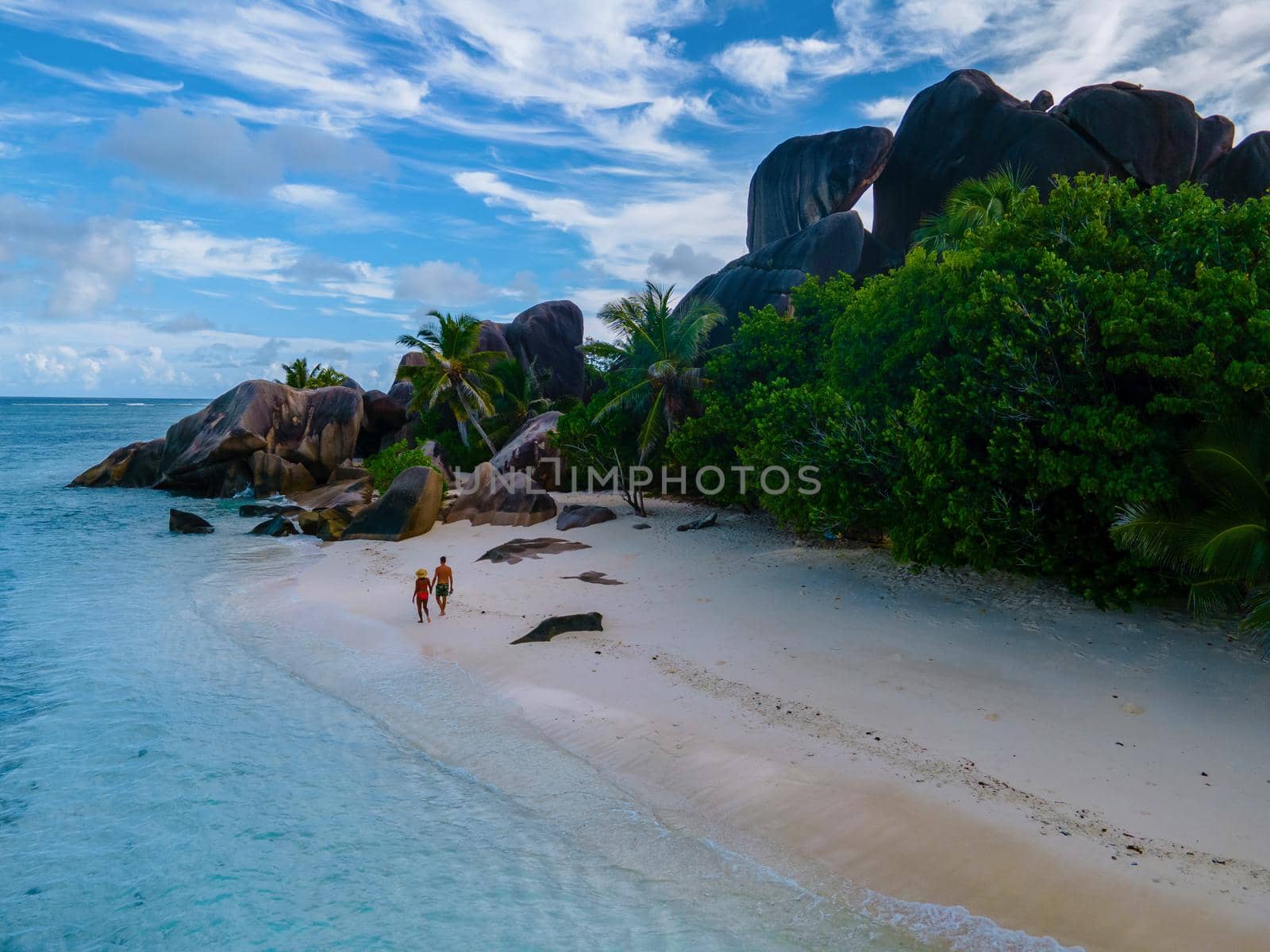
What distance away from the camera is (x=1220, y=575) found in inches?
400

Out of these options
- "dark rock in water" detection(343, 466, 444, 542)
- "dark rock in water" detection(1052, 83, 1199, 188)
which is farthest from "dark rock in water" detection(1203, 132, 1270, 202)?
"dark rock in water" detection(343, 466, 444, 542)

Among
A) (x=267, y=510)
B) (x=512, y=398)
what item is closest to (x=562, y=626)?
(x=267, y=510)

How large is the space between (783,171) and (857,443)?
110ft

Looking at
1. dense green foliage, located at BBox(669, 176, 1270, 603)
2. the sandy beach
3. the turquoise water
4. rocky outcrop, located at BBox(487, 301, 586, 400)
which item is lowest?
the turquoise water

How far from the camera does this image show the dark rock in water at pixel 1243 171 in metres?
33.0

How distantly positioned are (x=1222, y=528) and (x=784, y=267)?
28756 mm

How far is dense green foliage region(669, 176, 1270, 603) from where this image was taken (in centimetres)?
1082

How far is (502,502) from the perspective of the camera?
2539cm

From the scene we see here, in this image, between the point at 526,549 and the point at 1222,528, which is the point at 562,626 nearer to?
the point at 526,549

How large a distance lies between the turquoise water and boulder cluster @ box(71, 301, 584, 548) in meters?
10.4

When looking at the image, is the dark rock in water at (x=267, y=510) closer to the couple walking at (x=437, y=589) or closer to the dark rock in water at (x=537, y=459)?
the dark rock in water at (x=537, y=459)

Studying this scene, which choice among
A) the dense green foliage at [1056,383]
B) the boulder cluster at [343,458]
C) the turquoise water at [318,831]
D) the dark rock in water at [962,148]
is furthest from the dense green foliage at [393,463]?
the dark rock in water at [962,148]

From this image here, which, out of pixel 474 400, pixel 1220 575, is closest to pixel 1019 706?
pixel 1220 575

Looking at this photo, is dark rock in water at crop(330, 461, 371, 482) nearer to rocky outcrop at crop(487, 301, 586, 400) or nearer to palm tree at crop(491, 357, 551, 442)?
palm tree at crop(491, 357, 551, 442)
